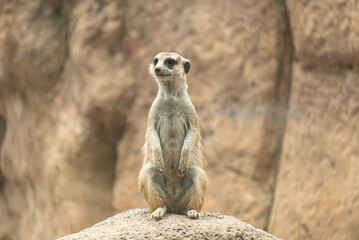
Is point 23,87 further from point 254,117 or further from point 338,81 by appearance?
point 338,81

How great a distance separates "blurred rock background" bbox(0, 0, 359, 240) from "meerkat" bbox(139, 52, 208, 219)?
66.5 inches

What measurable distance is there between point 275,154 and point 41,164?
3.02 m

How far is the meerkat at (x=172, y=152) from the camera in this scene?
308 cm

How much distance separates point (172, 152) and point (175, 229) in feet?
1.76

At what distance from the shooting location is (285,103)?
511 cm

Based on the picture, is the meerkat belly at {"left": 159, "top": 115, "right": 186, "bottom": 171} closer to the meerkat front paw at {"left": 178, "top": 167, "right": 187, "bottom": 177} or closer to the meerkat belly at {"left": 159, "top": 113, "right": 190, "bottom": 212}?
→ the meerkat belly at {"left": 159, "top": 113, "right": 190, "bottom": 212}

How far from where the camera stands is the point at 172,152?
127 inches

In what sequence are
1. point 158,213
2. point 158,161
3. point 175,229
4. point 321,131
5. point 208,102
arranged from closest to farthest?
1. point 175,229
2. point 158,213
3. point 158,161
4. point 321,131
5. point 208,102

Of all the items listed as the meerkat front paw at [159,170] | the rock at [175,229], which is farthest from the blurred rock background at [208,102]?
the meerkat front paw at [159,170]

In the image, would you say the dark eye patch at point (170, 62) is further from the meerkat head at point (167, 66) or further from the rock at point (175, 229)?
the rock at point (175, 229)

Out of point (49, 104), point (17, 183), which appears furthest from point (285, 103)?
point (17, 183)

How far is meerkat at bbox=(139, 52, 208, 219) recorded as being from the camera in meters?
3.08

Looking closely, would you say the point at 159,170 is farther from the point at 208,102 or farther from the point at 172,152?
the point at 208,102

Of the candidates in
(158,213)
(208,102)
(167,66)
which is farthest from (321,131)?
(158,213)
